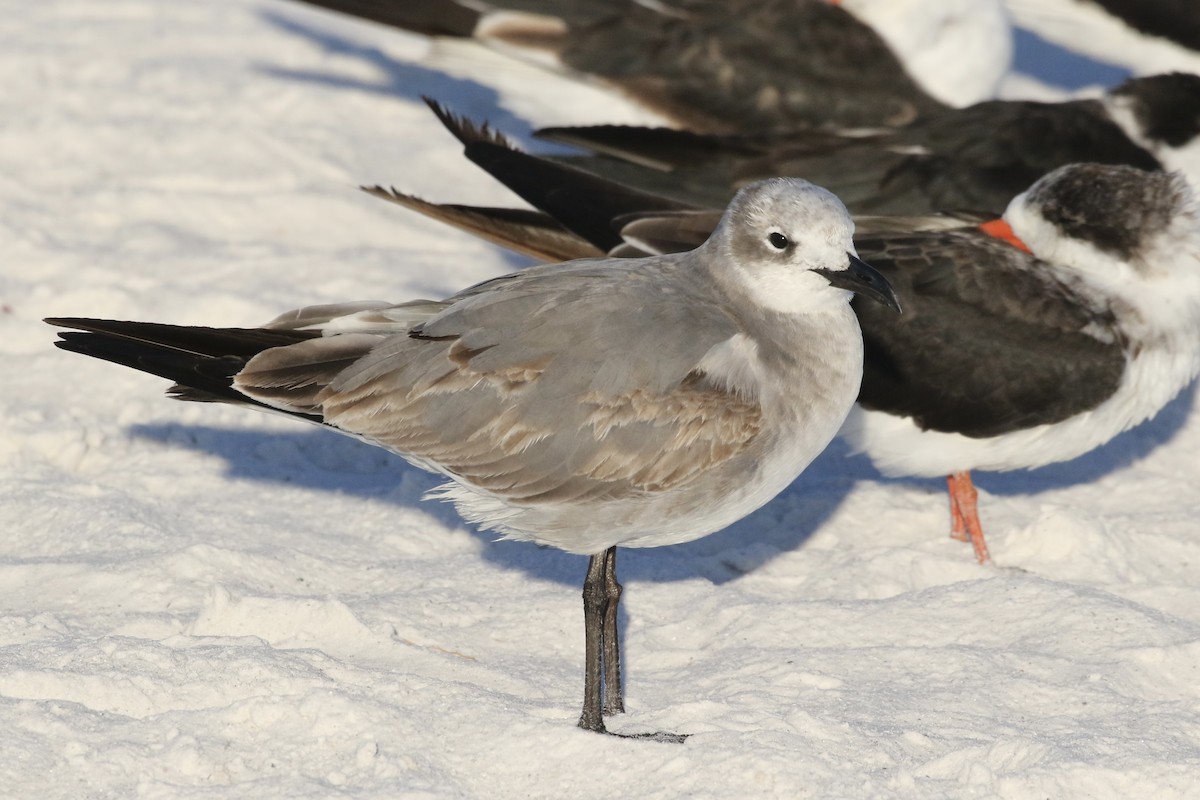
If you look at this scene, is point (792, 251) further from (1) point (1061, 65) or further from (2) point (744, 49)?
(1) point (1061, 65)

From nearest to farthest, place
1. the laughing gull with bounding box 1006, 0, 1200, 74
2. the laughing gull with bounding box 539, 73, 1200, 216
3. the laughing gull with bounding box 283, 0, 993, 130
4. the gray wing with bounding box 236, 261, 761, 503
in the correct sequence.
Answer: the gray wing with bounding box 236, 261, 761, 503 < the laughing gull with bounding box 539, 73, 1200, 216 < the laughing gull with bounding box 283, 0, 993, 130 < the laughing gull with bounding box 1006, 0, 1200, 74

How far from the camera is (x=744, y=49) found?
7.97 meters

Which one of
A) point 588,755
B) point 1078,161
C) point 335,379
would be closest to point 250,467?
point 335,379

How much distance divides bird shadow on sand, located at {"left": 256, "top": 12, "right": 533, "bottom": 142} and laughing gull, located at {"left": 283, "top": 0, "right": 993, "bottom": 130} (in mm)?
604

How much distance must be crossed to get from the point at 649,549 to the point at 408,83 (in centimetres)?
454

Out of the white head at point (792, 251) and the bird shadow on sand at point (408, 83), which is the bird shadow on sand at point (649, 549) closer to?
the white head at point (792, 251)

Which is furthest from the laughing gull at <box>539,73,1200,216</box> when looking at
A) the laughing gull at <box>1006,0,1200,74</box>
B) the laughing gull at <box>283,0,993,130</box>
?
the laughing gull at <box>1006,0,1200,74</box>

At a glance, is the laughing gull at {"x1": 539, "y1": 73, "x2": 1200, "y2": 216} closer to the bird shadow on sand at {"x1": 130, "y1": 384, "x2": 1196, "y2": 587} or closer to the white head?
the bird shadow on sand at {"x1": 130, "y1": 384, "x2": 1196, "y2": 587}

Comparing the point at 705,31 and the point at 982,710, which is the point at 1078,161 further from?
the point at 982,710

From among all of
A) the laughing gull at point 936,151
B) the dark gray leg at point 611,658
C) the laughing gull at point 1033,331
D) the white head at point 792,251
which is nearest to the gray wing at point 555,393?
the white head at point 792,251

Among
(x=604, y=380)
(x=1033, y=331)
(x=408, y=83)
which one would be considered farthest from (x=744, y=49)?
(x=604, y=380)

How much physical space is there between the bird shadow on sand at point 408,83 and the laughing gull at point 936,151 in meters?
1.74

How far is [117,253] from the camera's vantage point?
6.88 m

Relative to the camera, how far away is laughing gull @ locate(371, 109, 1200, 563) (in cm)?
541
